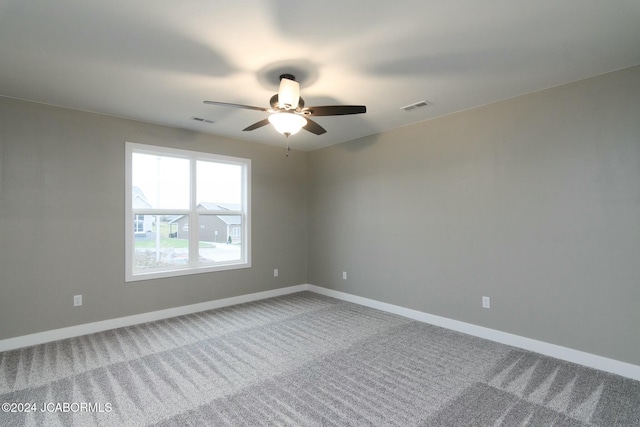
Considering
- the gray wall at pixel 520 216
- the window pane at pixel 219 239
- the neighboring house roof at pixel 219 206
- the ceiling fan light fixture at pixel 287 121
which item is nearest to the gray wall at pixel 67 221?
the window pane at pixel 219 239

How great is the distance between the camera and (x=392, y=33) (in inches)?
83.7

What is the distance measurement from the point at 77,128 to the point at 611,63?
5.19 m

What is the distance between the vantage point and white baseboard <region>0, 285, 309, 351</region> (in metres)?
3.18

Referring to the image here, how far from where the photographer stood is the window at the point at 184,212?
4.00 m

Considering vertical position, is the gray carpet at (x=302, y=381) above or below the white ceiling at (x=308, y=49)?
below

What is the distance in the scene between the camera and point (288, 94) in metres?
2.54

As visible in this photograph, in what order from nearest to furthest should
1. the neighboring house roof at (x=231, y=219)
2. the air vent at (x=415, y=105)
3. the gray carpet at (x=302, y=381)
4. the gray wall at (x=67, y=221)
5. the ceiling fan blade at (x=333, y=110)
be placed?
the gray carpet at (x=302, y=381) < the ceiling fan blade at (x=333, y=110) < the gray wall at (x=67, y=221) < the air vent at (x=415, y=105) < the neighboring house roof at (x=231, y=219)

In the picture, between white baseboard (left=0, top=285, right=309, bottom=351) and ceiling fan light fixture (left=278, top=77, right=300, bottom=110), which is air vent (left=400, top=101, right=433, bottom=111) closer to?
ceiling fan light fixture (left=278, top=77, right=300, bottom=110)

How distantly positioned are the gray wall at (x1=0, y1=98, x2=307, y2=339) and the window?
0.42 ft

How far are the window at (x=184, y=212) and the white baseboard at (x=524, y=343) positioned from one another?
2.35 metres

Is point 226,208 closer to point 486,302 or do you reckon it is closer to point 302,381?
point 302,381

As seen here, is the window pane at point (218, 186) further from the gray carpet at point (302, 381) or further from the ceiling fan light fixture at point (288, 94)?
the ceiling fan light fixture at point (288, 94)

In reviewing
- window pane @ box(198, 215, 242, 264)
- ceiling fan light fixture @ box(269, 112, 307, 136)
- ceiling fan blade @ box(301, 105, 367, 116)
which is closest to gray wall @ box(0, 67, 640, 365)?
window pane @ box(198, 215, 242, 264)

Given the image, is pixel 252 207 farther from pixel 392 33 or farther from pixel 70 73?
pixel 392 33
